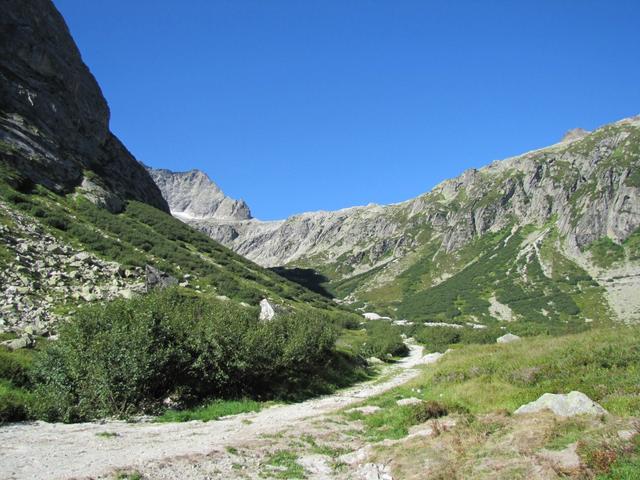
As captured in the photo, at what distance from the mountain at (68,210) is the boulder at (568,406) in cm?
2464

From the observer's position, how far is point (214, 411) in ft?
70.9

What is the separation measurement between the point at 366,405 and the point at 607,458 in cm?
1415

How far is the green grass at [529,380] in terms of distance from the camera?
55.4ft

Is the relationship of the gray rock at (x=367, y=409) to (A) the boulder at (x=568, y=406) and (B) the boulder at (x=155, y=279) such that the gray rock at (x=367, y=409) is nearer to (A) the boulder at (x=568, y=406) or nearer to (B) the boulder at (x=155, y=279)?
(A) the boulder at (x=568, y=406)

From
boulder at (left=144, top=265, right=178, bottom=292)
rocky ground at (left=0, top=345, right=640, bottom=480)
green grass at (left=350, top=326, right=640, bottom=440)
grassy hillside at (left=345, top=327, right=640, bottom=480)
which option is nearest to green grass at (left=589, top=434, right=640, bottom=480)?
grassy hillside at (left=345, top=327, right=640, bottom=480)

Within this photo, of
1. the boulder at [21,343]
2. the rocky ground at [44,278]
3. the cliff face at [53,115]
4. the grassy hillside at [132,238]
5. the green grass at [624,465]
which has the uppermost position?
the cliff face at [53,115]

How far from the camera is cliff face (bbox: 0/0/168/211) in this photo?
2724 inches

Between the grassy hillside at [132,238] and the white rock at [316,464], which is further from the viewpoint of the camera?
the grassy hillside at [132,238]

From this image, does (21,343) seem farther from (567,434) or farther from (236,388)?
(567,434)

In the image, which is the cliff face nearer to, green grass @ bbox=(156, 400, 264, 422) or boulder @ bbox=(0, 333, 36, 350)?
boulder @ bbox=(0, 333, 36, 350)

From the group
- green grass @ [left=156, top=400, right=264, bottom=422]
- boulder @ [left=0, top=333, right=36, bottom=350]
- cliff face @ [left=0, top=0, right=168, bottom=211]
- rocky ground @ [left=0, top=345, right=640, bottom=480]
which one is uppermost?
cliff face @ [left=0, top=0, right=168, bottom=211]

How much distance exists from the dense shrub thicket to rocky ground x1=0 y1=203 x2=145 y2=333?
7529mm

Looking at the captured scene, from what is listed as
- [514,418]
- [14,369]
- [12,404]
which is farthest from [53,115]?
[514,418]

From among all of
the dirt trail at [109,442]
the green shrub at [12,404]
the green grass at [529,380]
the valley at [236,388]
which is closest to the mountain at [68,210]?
the valley at [236,388]
